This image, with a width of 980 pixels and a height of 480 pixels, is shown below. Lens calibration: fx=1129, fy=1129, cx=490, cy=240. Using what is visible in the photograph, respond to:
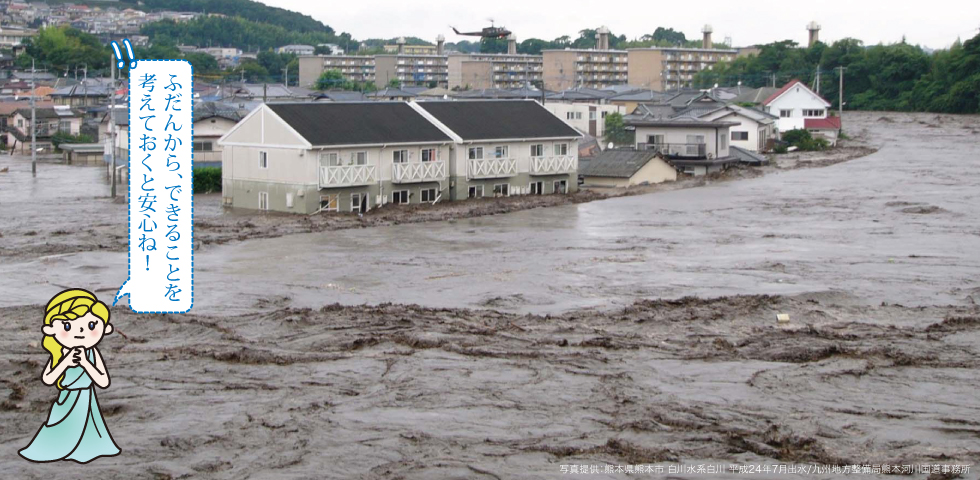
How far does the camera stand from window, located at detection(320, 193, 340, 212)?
26953 millimetres

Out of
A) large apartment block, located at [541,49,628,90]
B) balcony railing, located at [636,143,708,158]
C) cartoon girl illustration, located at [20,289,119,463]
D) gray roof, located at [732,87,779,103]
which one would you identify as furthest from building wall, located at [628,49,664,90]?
cartoon girl illustration, located at [20,289,119,463]

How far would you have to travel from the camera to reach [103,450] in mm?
6172

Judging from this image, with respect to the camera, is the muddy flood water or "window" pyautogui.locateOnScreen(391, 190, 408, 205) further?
"window" pyautogui.locateOnScreen(391, 190, 408, 205)

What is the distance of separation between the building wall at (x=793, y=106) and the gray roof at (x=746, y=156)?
38.3ft

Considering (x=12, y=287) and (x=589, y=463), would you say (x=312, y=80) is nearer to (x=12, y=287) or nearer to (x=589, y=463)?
(x=12, y=287)

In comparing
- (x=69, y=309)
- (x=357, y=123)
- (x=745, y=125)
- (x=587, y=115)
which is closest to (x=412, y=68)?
(x=587, y=115)

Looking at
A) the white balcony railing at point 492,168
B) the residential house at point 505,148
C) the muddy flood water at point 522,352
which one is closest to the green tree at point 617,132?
the residential house at point 505,148

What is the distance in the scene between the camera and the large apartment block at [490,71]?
91.7 meters

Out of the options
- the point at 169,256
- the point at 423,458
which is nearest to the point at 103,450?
the point at 169,256

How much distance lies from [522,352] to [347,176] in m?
14.8

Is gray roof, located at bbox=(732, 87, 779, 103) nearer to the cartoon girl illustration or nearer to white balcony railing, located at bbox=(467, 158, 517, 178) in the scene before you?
white balcony railing, located at bbox=(467, 158, 517, 178)

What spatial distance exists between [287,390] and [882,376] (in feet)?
20.9

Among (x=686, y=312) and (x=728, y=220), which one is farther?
(x=728, y=220)

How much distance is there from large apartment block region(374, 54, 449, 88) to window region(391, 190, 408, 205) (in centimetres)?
6948
